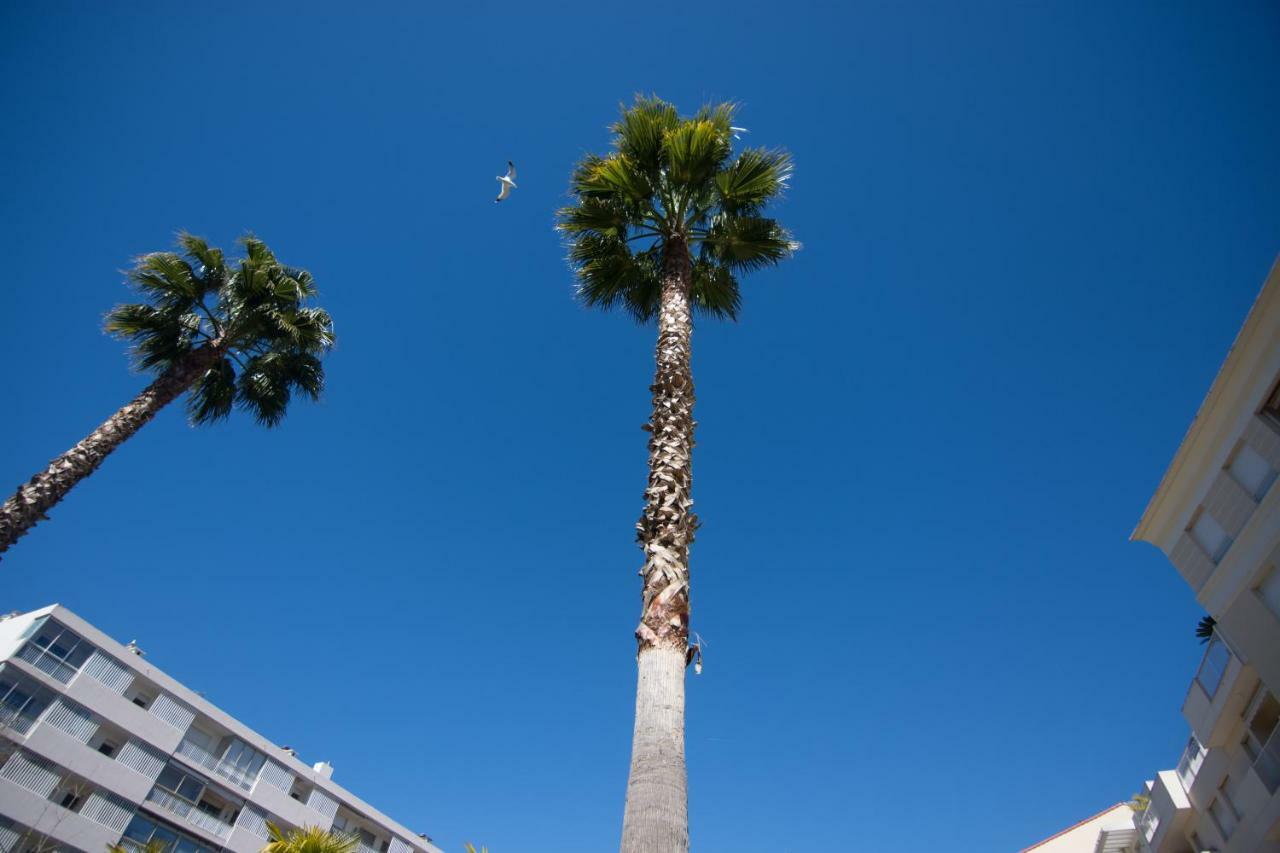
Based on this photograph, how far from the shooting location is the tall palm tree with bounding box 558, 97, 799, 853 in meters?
6.39

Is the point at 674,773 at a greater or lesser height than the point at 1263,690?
lesser

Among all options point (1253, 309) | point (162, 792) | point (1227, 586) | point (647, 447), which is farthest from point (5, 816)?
point (1253, 309)

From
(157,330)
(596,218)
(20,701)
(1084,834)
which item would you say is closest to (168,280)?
(157,330)

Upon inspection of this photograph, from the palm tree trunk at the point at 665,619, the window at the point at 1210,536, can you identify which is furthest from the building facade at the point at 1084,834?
the palm tree trunk at the point at 665,619

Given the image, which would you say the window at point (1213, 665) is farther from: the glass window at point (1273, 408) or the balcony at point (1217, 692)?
the glass window at point (1273, 408)

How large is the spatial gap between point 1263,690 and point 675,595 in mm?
14894

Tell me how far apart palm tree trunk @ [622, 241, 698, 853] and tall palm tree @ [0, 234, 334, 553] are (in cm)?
1069

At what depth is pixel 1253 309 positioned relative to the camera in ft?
38.9

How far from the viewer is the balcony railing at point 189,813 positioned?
2675 centimetres

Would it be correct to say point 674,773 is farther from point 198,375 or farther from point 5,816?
point 5,816

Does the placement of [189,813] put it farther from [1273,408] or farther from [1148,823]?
[1273,408]

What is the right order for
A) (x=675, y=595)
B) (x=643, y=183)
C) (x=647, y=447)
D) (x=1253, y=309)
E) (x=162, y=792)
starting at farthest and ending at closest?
(x=162, y=792) < (x=1253, y=309) < (x=643, y=183) < (x=647, y=447) < (x=675, y=595)

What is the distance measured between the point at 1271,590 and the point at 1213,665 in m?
4.21

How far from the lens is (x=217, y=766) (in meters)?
29.9
